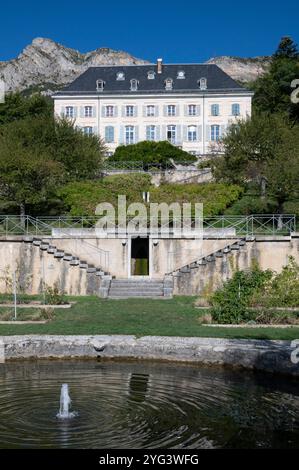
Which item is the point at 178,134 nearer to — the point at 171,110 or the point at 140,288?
the point at 171,110

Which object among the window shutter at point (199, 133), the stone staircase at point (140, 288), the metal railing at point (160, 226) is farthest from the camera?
the window shutter at point (199, 133)

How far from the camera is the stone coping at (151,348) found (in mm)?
13055

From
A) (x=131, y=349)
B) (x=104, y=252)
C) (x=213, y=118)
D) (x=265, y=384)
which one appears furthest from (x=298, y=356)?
(x=213, y=118)

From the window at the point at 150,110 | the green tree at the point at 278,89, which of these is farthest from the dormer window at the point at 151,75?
the green tree at the point at 278,89

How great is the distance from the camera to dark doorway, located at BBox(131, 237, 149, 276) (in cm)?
2809

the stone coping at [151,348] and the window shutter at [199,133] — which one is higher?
the window shutter at [199,133]

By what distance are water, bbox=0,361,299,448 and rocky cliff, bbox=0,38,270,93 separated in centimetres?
12354

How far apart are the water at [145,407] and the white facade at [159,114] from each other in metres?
45.7

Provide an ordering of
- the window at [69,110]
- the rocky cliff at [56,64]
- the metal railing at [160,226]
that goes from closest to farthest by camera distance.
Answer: the metal railing at [160,226] → the window at [69,110] → the rocky cliff at [56,64]

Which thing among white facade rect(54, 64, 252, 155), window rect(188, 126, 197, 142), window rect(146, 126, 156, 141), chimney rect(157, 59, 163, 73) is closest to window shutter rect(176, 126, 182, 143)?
white facade rect(54, 64, 252, 155)

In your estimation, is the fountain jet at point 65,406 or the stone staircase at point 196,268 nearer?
the fountain jet at point 65,406

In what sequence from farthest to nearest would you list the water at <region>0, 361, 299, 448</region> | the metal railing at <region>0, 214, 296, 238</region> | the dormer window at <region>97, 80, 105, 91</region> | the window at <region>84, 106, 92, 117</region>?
the dormer window at <region>97, 80, 105, 91</region>, the window at <region>84, 106, 92, 117</region>, the metal railing at <region>0, 214, 296, 238</region>, the water at <region>0, 361, 299, 448</region>

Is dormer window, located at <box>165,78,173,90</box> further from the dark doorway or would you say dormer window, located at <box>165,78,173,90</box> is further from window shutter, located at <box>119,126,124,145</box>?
the dark doorway

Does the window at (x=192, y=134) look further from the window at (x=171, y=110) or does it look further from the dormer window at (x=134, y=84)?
the dormer window at (x=134, y=84)
